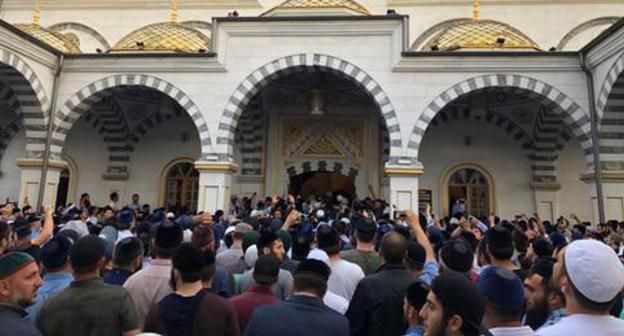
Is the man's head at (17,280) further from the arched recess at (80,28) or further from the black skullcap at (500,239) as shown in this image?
the arched recess at (80,28)

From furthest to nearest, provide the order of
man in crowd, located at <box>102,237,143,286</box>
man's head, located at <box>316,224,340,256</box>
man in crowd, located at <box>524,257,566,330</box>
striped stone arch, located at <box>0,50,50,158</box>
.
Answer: striped stone arch, located at <box>0,50,50,158</box>, man's head, located at <box>316,224,340,256</box>, man in crowd, located at <box>102,237,143,286</box>, man in crowd, located at <box>524,257,566,330</box>

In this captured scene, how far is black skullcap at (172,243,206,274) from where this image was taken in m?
2.31

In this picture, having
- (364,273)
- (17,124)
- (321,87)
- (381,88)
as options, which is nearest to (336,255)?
(364,273)

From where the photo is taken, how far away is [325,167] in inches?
533

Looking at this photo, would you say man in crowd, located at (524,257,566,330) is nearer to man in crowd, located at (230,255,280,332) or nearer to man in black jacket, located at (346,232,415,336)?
man in black jacket, located at (346,232,415,336)

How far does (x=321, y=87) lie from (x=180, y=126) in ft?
15.9

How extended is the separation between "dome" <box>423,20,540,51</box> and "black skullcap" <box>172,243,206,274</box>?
34.3ft

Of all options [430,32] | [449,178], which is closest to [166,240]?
[449,178]

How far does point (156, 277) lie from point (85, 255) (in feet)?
1.77

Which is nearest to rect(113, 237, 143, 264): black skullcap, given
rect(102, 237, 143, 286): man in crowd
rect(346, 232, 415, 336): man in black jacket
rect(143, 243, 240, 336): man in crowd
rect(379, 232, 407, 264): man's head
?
rect(102, 237, 143, 286): man in crowd

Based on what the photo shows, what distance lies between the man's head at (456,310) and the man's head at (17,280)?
1705 millimetres

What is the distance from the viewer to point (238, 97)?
1077cm

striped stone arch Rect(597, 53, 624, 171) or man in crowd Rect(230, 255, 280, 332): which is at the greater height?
striped stone arch Rect(597, 53, 624, 171)

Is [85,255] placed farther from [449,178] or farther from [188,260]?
[449,178]
